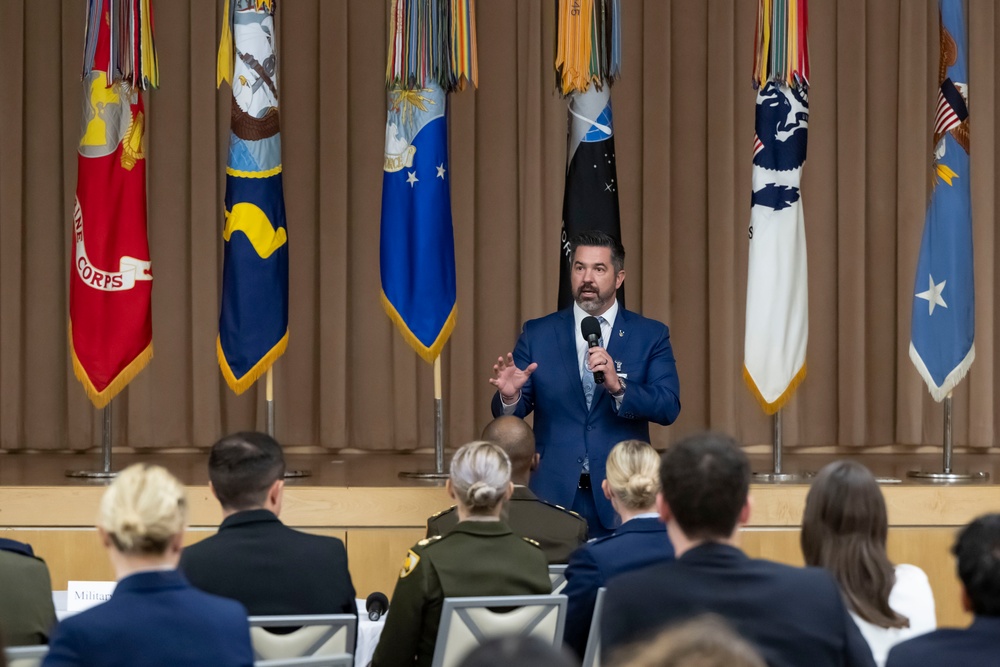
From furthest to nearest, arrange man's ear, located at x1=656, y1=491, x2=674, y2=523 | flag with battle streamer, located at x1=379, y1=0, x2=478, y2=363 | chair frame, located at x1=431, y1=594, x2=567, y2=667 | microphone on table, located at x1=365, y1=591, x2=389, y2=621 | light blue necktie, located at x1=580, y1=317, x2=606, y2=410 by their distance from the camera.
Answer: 1. flag with battle streamer, located at x1=379, y1=0, x2=478, y2=363
2. light blue necktie, located at x1=580, y1=317, x2=606, y2=410
3. microphone on table, located at x1=365, y1=591, x2=389, y2=621
4. chair frame, located at x1=431, y1=594, x2=567, y2=667
5. man's ear, located at x1=656, y1=491, x2=674, y2=523

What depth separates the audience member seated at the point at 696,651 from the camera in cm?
125

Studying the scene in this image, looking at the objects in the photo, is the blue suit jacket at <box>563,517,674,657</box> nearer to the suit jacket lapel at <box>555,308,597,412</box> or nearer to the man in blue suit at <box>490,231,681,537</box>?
the man in blue suit at <box>490,231,681,537</box>

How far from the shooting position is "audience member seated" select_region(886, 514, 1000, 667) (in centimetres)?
207

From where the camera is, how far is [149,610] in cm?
221

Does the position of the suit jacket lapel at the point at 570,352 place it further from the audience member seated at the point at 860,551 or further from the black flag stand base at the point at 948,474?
the audience member seated at the point at 860,551

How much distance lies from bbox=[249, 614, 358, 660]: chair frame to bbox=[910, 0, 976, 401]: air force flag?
3505 millimetres

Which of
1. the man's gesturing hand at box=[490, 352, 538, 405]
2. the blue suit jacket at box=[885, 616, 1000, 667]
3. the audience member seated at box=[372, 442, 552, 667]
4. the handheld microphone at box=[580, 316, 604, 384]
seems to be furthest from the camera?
the man's gesturing hand at box=[490, 352, 538, 405]

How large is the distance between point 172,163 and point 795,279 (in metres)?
3.67

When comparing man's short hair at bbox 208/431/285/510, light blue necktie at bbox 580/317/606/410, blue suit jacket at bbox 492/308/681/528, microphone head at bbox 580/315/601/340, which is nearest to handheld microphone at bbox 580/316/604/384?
microphone head at bbox 580/315/601/340

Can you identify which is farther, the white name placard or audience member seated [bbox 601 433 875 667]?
the white name placard

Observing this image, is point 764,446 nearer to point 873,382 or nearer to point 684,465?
point 873,382

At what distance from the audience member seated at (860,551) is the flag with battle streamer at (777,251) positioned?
2811 millimetres

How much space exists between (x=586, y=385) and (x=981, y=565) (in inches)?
115

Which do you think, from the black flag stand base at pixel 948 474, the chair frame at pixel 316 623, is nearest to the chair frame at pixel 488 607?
the chair frame at pixel 316 623
